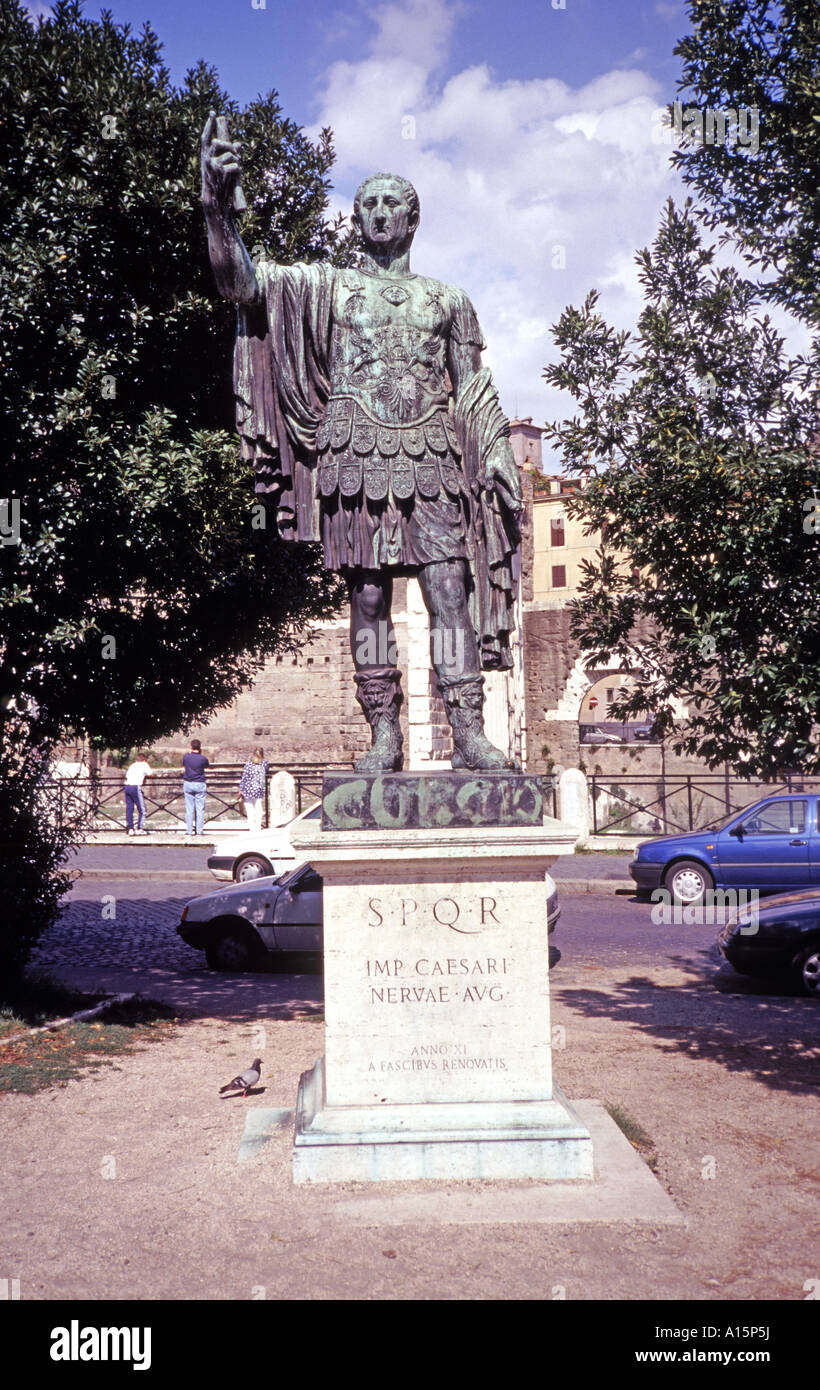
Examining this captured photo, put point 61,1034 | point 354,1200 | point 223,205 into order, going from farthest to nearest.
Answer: point 61,1034 < point 223,205 < point 354,1200

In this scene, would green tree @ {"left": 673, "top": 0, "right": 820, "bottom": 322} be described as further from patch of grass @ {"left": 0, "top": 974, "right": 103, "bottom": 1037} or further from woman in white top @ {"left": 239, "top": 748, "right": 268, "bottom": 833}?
woman in white top @ {"left": 239, "top": 748, "right": 268, "bottom": 833}

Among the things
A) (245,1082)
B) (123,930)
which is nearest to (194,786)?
(123,930)

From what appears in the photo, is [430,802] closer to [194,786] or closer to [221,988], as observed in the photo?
[221,988]

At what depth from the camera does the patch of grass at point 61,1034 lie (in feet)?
21.8

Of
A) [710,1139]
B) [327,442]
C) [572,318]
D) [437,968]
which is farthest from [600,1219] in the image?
[572,318]

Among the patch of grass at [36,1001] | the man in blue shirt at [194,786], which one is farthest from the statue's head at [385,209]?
the man in blue shirt at [194,786]

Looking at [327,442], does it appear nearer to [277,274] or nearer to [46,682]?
[277,274]

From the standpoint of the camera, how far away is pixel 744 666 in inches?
225

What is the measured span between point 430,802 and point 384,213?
8.62ft

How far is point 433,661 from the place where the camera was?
5113 mm

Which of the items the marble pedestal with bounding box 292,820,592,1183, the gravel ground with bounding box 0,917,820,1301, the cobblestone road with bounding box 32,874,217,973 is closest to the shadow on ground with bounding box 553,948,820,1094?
the gravel ground with bounding box 0,917,820,1301

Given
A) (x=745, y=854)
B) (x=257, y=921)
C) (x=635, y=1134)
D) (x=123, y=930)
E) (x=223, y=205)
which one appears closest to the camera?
(x=223, y=205)

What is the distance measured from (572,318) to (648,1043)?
4.53 metres

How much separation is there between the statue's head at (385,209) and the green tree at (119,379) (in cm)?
193
